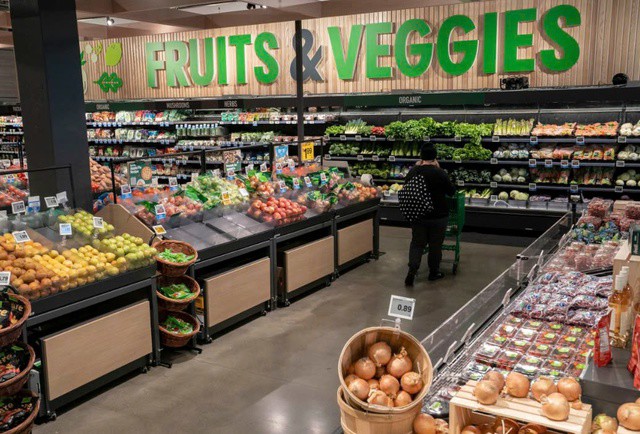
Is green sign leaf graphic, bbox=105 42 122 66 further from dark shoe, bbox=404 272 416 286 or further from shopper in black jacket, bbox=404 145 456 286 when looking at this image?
dark shoe, bbox=404 272 416 286

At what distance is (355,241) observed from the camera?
8336mm

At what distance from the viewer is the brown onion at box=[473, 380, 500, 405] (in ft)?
8.11

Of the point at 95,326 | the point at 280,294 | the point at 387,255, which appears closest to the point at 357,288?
the point at 280,294

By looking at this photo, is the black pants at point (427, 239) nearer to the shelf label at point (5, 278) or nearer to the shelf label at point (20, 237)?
the shelf label at point (20, 237)

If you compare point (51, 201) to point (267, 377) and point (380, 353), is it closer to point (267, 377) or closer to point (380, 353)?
point (267, 377)

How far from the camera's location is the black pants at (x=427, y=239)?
7578mm

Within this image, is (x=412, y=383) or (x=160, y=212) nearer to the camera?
(x=412, y=383)

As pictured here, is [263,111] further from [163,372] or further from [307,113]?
[163,372]

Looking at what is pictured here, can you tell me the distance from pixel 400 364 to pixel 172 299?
10.5 feet

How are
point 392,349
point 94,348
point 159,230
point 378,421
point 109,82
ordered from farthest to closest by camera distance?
point 109,82
point 159,230
point 94,348
point 392,349
point 378,421

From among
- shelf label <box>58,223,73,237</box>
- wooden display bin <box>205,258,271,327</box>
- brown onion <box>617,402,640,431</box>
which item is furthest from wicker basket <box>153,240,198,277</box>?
brown onion <box>617,402,640,431</box>

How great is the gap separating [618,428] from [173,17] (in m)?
8.63

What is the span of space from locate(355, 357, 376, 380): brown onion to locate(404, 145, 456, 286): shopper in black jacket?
190 inches

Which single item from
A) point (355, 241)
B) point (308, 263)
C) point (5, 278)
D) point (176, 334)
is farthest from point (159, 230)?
point (355, 241)
